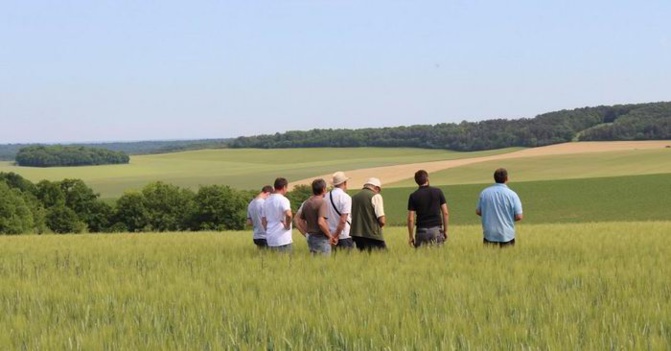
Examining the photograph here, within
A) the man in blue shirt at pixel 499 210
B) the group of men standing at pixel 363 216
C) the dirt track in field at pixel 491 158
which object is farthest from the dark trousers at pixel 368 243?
the dirt track in field at pixel 491 158

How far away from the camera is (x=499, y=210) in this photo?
37.9 feet

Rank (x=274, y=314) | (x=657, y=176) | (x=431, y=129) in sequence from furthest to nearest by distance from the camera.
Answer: (x=431, y=129) < (x=657, y=176) < (x=274, y=314)

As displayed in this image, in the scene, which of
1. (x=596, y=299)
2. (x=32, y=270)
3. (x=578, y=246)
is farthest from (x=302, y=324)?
(x=578, y=246)

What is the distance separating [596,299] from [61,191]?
60.4 metres

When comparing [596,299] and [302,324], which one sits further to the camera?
[596,299]

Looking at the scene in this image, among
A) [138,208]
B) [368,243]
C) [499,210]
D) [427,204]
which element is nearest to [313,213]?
[368,243]

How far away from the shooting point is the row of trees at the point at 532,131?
102m

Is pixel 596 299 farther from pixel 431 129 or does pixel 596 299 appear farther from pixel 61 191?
pixel 431 129

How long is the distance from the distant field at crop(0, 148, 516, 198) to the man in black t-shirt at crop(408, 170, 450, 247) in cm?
6859

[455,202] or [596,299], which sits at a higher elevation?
[596,299]

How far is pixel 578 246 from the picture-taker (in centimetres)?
1391

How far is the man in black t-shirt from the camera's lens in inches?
452

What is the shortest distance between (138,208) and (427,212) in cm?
5212

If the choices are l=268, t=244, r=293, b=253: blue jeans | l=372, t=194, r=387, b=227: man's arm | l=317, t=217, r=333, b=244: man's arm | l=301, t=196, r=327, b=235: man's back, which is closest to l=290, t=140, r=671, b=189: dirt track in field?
l=268, t=244, r=293, b=253: blue jeans
